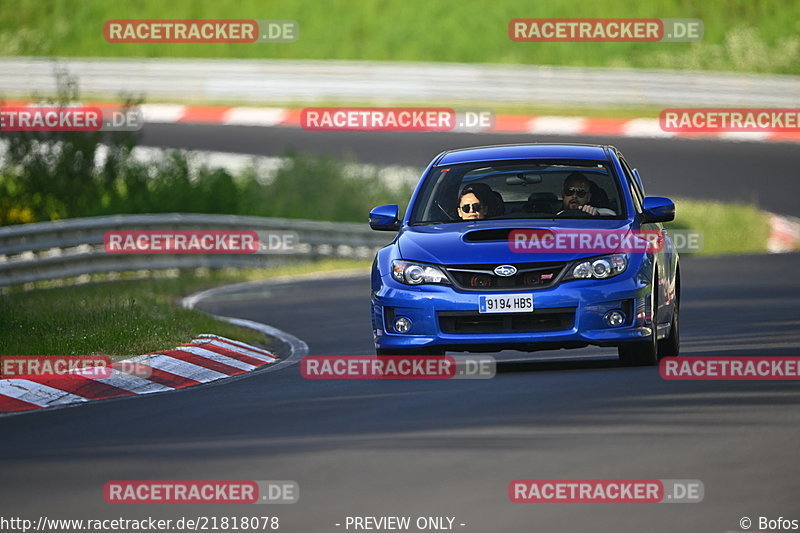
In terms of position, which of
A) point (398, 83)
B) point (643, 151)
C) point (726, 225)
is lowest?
point (726, 225)

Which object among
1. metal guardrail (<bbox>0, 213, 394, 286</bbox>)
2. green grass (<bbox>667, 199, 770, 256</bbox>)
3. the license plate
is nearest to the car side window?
the license plate

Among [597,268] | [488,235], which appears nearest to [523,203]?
[488,235]

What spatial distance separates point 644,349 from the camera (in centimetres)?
1250

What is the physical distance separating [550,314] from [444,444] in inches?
111

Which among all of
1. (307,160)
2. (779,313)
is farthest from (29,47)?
(779,313)

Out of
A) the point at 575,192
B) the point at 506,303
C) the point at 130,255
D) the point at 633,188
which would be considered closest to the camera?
the point at 506,303

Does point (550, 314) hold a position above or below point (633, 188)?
below

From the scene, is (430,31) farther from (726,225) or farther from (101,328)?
(101,328)

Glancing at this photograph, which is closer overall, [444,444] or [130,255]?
[444,444]

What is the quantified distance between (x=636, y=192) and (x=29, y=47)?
4243cm

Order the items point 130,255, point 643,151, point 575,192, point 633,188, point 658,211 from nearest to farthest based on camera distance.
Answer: point 658,211 → point 575,192 → point 633,188 → point 130,255 → point 643,151

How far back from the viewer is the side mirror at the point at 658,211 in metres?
13.0

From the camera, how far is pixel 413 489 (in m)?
8.26

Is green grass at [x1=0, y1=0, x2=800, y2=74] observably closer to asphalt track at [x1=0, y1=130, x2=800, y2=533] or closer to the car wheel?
the car wheel
